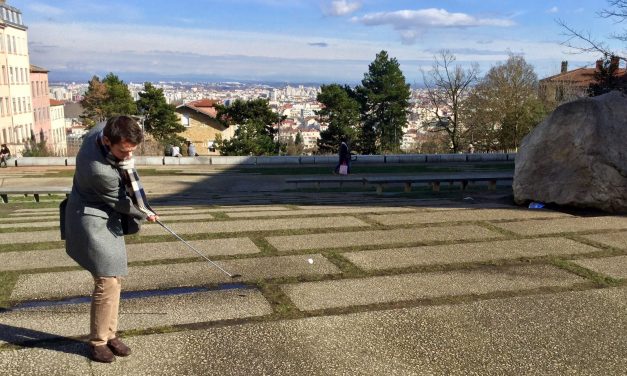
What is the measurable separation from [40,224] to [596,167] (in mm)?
8976

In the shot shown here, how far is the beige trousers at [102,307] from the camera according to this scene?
11.9ft

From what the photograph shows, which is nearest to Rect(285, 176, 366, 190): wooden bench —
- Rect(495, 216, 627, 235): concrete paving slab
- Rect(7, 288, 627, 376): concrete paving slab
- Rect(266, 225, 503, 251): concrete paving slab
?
Rect(495, 216, 627, 235): concrete paving slab

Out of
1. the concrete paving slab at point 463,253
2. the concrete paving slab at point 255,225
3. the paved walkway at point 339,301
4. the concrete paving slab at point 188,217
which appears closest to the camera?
→ the paved walkway at point 339,301

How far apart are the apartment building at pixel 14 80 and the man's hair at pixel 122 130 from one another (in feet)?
184

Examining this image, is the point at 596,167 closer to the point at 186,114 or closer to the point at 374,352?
the point at 374,352

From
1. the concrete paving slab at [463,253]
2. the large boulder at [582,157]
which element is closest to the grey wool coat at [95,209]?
the concrete paving slab at [463,253]

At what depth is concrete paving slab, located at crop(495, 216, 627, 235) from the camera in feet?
25.9

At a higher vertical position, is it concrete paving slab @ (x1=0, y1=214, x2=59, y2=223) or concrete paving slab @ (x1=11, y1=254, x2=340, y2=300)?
concrete paving slab @ (x1=11, y1=254, x2=340, y2=300)

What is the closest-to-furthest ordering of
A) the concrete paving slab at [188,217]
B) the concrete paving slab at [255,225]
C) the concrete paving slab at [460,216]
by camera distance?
1. the concrete paving slab at [255,225]
2. the concrete paving slab at [460,216]
3. the concrete paving slab at [188,217]

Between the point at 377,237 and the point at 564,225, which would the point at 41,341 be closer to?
the point at 377,237

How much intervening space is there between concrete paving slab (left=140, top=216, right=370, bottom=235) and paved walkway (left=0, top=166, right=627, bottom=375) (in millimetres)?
41

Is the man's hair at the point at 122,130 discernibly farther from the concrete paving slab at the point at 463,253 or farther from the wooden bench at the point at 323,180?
the wooden bench at the point at 323,180

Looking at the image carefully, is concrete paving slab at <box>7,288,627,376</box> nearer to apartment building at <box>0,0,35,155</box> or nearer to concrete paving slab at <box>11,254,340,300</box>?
concrete paving slab at <box>11,254,340,300</box>

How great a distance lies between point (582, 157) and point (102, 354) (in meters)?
8.55
